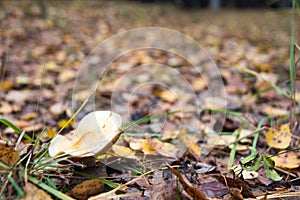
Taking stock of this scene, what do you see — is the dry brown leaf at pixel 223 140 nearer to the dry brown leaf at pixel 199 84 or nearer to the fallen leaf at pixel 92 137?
the fallen leaf at pixel 92 137

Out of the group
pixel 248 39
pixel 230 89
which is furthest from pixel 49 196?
pixel 248 39

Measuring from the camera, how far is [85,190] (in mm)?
652

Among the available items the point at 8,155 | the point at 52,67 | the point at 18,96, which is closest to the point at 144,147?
the point at 8,155

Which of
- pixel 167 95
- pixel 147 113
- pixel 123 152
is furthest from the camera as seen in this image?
pixel 167 95

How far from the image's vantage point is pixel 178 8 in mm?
8078

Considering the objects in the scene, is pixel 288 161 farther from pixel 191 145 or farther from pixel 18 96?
pixel 18 96

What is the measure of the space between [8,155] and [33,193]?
0.33ft

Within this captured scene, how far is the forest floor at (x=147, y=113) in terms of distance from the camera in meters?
0.69

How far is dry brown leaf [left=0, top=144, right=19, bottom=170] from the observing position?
0.62 m

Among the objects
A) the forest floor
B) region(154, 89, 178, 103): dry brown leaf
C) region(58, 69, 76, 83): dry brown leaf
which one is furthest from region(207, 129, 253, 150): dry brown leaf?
region(58, 69, 76, 83): dry brown leaf

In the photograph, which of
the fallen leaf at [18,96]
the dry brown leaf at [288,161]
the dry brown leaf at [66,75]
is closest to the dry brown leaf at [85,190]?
the dry brown leaf at [288,161]

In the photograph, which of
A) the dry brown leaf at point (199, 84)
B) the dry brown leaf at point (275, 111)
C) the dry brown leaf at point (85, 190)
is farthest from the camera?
the dry brown leaf at point (199, 84)

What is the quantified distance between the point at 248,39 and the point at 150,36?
117 centimetres

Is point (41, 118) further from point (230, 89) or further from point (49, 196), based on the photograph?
point (230, 89)
